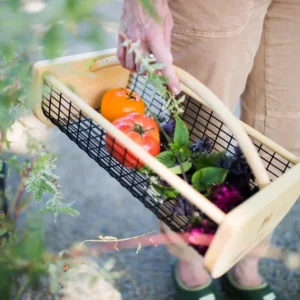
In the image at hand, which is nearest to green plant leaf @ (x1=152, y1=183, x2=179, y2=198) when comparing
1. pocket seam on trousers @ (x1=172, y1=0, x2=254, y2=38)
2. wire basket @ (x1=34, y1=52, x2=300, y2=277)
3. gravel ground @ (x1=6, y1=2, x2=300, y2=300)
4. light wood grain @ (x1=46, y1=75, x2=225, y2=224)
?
wire basket @ (x1=34, y1=52, x2=300, y2=277)

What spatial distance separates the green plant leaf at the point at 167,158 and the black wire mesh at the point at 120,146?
44 mm

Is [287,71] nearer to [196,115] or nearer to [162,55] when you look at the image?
[196,115]

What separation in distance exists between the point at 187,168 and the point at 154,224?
1.96 ft

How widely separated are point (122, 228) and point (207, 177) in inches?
25.1


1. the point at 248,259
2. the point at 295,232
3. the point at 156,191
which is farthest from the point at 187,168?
the point at 295,232

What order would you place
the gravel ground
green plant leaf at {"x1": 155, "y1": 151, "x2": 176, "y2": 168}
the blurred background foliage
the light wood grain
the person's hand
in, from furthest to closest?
the gravel ground < green plant leaf at {"x1": 155, "y1": 151, "x2": 176, "y2": 168} < the person's hand < the light wood grain < the blurred background foliage

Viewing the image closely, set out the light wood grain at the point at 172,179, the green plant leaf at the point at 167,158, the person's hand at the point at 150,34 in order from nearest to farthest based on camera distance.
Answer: the light wood grain at the point at 172,179 → the person's hand at the point at 150,34 → the green plant leaf at the point at 167,158

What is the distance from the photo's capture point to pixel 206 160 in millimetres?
805

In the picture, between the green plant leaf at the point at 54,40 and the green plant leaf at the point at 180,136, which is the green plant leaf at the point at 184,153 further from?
the green plant leaf at the point at 54,40

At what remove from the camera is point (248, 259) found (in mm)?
1136

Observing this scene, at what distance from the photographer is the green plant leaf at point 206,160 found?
0.80 m

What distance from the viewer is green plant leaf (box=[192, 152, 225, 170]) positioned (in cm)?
80

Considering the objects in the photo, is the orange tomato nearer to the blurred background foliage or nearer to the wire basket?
the wire basket

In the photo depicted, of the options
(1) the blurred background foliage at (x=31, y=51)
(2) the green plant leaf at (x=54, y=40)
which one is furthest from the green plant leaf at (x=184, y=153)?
(2) the green plant leaf at (x=54, y=40)
